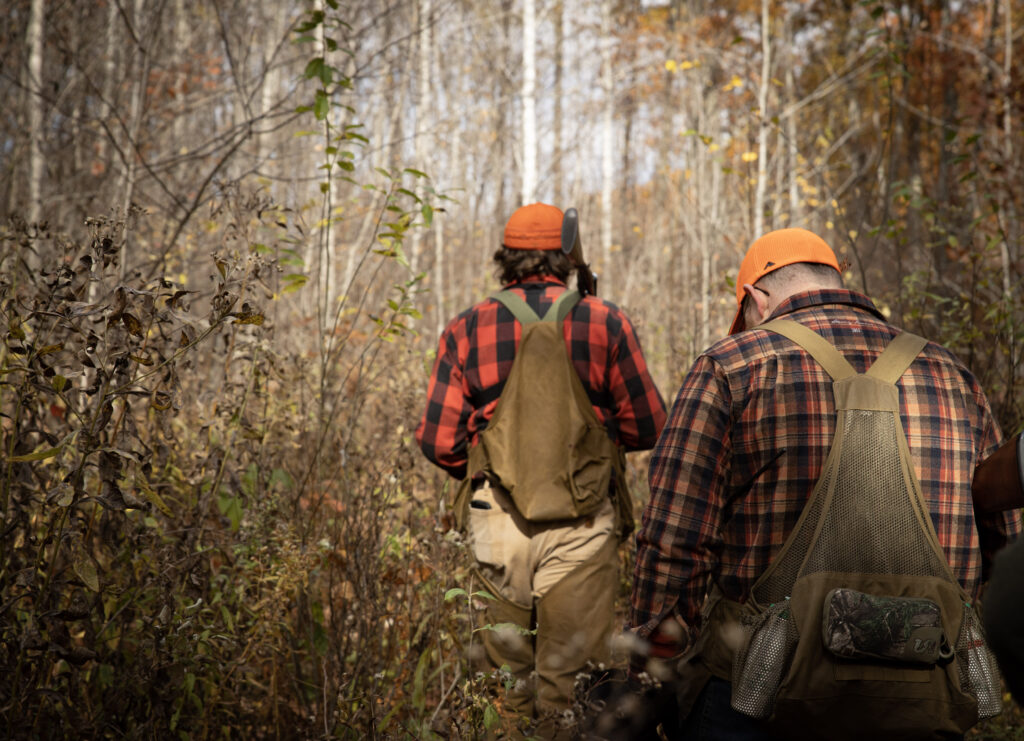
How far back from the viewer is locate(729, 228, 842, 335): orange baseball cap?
2.12 metres

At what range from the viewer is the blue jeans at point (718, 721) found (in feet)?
6.04

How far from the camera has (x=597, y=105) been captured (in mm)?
15641

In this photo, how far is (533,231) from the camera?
129 inches

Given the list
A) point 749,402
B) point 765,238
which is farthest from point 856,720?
point 765,238

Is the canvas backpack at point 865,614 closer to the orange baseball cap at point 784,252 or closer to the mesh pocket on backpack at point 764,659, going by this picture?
the mesh pocket on backpack at point 764,659

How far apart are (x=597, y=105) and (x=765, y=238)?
46.8 ft

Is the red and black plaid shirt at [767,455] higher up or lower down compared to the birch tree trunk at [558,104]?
lower down

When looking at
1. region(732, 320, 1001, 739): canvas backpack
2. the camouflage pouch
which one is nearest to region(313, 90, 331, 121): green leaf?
region(732, 320, 1001, 739): canvas backpack

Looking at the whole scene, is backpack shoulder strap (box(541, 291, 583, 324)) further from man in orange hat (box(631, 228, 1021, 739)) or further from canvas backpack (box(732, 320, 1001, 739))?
canvas backpack (box(732, 320, 1001, 739))

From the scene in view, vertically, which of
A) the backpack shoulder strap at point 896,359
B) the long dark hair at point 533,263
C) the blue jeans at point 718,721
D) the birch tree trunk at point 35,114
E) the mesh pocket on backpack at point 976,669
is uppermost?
the birch tree trunk at point 35,114

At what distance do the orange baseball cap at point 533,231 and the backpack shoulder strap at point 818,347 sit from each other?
143cm

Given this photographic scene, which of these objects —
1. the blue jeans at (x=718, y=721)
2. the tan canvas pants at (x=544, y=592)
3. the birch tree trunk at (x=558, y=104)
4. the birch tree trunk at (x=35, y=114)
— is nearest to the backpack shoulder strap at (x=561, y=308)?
the tan canvas pants at (x=544, y=592)

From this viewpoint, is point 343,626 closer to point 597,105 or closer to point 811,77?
point 597,105

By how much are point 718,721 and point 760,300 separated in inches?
41.4
